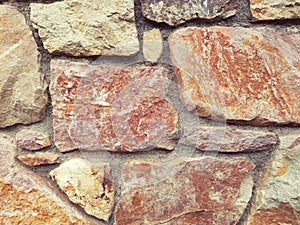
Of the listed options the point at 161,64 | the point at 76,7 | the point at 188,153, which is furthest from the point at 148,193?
the point at 76,7

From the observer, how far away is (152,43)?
847 mm

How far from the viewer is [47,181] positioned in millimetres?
867

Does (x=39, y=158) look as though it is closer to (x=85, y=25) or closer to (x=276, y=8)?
(x=85, y=25)

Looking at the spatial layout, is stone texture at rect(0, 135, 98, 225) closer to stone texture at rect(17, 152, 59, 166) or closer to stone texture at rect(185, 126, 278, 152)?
stone texture at rect(17, 152, 59, 166)

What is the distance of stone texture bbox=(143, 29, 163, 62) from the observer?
2.77 ft

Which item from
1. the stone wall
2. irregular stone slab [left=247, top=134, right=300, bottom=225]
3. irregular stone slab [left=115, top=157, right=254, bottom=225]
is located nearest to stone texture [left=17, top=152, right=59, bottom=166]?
the stone wall

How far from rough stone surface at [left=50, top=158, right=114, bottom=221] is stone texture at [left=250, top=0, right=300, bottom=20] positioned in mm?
468

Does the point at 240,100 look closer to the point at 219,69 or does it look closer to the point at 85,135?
the point at 219,69

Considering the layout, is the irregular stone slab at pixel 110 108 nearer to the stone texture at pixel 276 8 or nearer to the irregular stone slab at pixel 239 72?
the irregular stone slab at pixel 239 72

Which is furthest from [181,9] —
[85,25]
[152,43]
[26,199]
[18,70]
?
[26,199]

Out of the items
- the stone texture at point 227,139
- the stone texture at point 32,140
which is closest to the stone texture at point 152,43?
the stone texture at point 227,139

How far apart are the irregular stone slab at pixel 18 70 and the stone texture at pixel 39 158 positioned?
0.30ft

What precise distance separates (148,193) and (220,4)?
0.44 meters

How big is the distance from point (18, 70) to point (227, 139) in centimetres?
47
